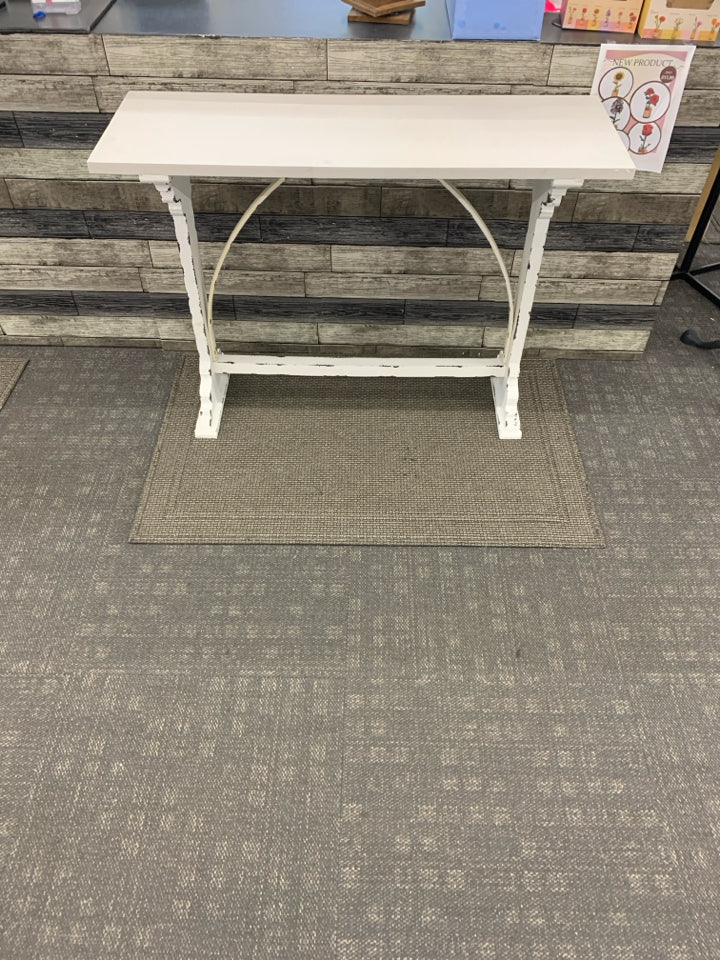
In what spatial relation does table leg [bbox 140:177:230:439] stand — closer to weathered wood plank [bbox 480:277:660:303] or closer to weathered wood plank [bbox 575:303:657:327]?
weathered wood plank [bbox 480:277:660:303]

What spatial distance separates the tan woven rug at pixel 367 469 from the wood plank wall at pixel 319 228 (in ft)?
0.67

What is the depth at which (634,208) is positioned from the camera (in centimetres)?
214

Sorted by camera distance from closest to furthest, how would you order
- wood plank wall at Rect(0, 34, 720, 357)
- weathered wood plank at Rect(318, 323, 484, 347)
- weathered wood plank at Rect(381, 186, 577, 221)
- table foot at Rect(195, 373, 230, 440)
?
wood plank wall at Rect(0, 34, 720, 357) < weathered wood plank at Rect(381, 186, 577, 221) < table foot at Rect(195, 373, 230, 440) < weathered wood plank at Rect(318, 323, 484, 347)

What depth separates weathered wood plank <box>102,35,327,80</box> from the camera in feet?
6.02

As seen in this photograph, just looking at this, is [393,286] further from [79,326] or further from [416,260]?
[79,326]

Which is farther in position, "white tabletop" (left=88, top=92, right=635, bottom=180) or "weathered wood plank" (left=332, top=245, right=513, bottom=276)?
"weathered wood plank" (left=332, top=245, right=513, bottom=276)

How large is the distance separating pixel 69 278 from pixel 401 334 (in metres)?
1.08

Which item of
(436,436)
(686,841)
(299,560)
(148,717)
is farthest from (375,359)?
(686,841)

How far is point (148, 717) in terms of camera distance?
160 cm

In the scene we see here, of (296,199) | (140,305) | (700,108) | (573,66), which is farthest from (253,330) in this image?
(700,108)

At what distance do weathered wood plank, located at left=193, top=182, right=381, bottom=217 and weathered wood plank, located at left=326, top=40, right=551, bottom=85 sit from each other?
303 millimetres

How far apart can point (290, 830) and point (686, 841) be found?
771mm

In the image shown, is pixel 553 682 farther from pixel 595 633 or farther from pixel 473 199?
pixel 473 199

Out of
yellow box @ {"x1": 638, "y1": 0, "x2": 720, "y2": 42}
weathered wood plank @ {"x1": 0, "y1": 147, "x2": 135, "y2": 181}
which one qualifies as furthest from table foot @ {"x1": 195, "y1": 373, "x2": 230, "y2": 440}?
yellow box @ {"x1": 638, "y1": 0, "x2": 720, "y2": 42}
